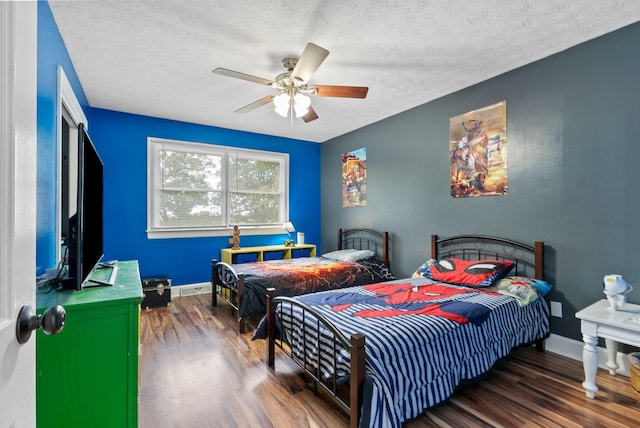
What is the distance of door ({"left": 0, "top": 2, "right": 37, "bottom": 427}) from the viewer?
59 centimetres

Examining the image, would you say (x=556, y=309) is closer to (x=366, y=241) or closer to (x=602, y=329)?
(x=602, y=329)

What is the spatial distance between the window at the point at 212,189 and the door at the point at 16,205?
3.95m

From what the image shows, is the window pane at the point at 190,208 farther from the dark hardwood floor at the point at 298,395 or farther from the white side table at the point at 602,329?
the white side table at the point at 602,329

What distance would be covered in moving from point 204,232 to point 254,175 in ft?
4.07

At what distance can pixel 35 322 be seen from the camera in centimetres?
67

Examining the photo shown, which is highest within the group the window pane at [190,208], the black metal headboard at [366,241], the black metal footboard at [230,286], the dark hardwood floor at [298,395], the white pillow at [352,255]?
the window pane at [190,208]

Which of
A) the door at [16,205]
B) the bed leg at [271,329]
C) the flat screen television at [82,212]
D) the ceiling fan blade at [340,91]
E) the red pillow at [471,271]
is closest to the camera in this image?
the door at [16,205]

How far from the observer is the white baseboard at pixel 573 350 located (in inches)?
89.1

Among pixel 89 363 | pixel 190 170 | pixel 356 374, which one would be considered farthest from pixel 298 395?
pixel 190 170

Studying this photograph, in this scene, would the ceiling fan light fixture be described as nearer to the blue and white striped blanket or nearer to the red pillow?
the blue and white striped blanket

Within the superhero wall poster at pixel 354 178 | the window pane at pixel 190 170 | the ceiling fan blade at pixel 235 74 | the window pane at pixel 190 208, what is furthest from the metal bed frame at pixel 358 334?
the window pane at pixel 190 170

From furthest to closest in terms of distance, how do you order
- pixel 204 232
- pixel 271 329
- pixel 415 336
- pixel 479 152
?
pixel 204 232 < pixel 479 152 < pixel 271 329 < pixel 415 336

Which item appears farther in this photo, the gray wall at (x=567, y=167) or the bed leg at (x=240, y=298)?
the bed leg at (x=240, y=298)

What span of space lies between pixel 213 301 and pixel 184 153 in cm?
222
